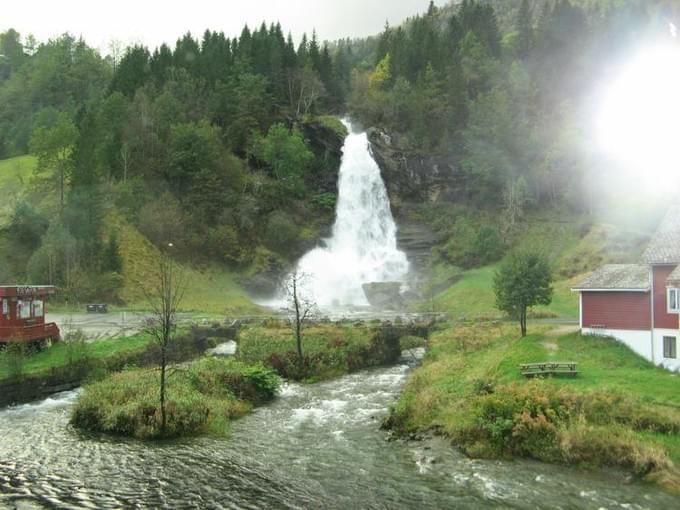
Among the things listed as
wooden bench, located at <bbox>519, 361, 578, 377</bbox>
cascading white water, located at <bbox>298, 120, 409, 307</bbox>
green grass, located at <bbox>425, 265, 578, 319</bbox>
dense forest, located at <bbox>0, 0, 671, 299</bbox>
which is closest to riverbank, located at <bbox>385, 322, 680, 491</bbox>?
wooden bench, located at <bbox>519, 361, 578, 377</bbox>

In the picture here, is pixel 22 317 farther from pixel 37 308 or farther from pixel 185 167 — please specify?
pixel 185 167

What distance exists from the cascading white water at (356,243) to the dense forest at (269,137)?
220 centimetres

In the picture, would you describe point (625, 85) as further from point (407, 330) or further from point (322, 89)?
point (407, 330)

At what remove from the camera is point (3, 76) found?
116188mm

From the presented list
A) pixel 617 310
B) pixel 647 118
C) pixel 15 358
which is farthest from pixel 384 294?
pixel 647 118

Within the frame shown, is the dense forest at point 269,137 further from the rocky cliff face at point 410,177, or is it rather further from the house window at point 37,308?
the house window at point 37,308

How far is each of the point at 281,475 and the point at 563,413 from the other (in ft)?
30.4

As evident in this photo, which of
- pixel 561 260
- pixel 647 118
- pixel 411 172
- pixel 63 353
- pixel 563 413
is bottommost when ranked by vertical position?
pixel 563 413

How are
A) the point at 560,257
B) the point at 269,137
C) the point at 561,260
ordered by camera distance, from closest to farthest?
the point at 561,260 → the point at 560,257 → the point at 269,137

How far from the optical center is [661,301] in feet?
85.9

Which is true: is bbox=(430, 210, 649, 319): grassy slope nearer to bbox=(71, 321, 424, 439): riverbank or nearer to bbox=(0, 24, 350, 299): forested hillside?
bbox=(71, 321, 424, 439): riverbank

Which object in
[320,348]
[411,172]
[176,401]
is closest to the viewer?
[176,401]

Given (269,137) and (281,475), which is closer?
(281,475)

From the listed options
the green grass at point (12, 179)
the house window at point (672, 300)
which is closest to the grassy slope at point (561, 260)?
the house window at point (672, 300)
